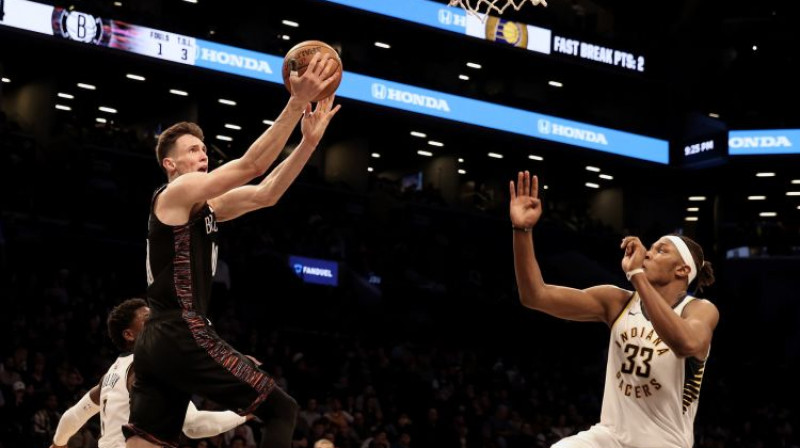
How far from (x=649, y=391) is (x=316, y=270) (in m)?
18.8

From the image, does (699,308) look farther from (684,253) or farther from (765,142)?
(765,142)

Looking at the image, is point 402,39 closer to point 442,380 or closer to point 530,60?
point 530,60

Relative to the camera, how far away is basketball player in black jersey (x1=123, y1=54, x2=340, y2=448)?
5.80 m

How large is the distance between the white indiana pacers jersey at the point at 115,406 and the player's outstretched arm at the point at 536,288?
2901 mm

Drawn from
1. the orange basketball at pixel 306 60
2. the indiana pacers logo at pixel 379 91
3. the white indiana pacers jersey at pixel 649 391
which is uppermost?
the indiana pacers logo at pixel 379 91

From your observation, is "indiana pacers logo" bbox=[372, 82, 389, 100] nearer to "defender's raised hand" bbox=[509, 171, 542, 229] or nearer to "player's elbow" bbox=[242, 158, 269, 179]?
"defender's raised hand" bbox=[509, 171, 542, 229]

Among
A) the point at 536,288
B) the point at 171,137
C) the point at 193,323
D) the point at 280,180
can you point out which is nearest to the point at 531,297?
the point at 536,288

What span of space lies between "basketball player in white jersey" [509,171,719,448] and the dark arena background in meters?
8.34

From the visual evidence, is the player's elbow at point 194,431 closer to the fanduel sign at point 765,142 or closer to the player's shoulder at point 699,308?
the player's shoulder at point 699,308

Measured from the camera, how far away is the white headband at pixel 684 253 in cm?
Answer: 691

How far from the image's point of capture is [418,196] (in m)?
33.6

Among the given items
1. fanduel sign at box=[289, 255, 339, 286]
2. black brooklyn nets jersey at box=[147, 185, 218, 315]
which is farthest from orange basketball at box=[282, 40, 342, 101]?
fanduel sign at box=[289, 255, 339, 286]

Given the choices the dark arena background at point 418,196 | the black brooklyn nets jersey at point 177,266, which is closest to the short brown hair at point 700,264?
the black brooklyn nets jersey at point 177,266

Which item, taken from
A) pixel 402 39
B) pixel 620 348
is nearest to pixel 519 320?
pixel 402 39
